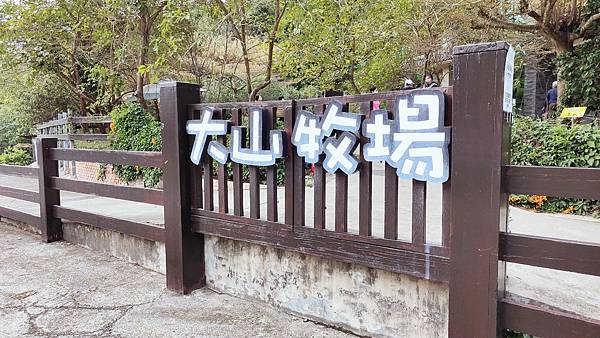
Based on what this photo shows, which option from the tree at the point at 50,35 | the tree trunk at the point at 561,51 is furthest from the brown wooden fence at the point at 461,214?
the tree trunk at the point at 561,51

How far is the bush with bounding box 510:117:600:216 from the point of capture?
5.37 metres

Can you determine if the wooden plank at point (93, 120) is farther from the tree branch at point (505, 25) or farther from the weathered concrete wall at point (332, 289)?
the tree branch at point (505, 25)

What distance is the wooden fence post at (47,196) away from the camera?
488 centimetres

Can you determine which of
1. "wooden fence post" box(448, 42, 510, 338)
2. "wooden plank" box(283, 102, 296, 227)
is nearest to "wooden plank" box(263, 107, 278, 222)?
"wooden plank" box(283, 102, 296, 227)

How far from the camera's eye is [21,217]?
5430mm

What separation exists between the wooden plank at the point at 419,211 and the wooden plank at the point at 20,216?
4.58 metres

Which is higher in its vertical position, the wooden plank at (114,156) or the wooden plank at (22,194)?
the wooden plank at (114,156)

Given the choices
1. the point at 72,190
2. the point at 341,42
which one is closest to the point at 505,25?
the point at 341,42

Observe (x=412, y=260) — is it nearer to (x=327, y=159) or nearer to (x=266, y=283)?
(x=327, y=159)

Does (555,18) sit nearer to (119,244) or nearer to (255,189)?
(255,189)

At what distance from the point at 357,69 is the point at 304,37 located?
3327 mm

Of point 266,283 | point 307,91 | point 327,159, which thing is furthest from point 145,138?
point 327,159

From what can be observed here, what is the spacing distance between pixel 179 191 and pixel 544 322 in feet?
8.32

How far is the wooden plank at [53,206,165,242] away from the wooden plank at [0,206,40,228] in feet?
1.84
